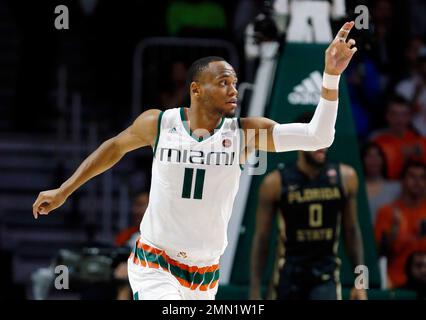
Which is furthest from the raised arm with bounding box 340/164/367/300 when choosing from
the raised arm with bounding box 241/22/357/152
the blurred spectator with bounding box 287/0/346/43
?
the raised arm with bounding box 241/22/357/152

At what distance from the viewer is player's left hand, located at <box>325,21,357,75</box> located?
679 cm

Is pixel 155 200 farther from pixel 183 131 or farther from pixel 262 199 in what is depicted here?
pixel 262 199

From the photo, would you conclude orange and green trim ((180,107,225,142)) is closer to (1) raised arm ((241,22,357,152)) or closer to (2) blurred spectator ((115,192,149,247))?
(1) raised arm ((241,22,357,152))

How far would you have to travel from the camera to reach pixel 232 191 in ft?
24.1

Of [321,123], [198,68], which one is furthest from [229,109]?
[321,123]

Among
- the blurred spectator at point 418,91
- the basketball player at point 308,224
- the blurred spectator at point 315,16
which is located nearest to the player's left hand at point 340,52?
the basketball player at point 308,224

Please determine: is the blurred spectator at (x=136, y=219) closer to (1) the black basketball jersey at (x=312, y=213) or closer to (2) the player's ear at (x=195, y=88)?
(1) the black basketball jersey at (x=312, y=213)

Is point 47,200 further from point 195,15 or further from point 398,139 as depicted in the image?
point 195,15

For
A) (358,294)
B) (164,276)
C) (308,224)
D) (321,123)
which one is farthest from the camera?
(308,224)

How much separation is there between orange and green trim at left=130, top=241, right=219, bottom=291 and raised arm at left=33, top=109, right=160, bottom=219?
0.54m

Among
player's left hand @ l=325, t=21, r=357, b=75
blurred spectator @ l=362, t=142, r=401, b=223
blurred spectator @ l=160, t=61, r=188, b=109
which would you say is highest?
player's left hand @ l=325, t=21, r=357, b=75

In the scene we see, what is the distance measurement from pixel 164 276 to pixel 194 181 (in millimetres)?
605

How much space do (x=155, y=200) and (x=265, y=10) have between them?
3398mm

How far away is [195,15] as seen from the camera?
Answer: 13539mm
